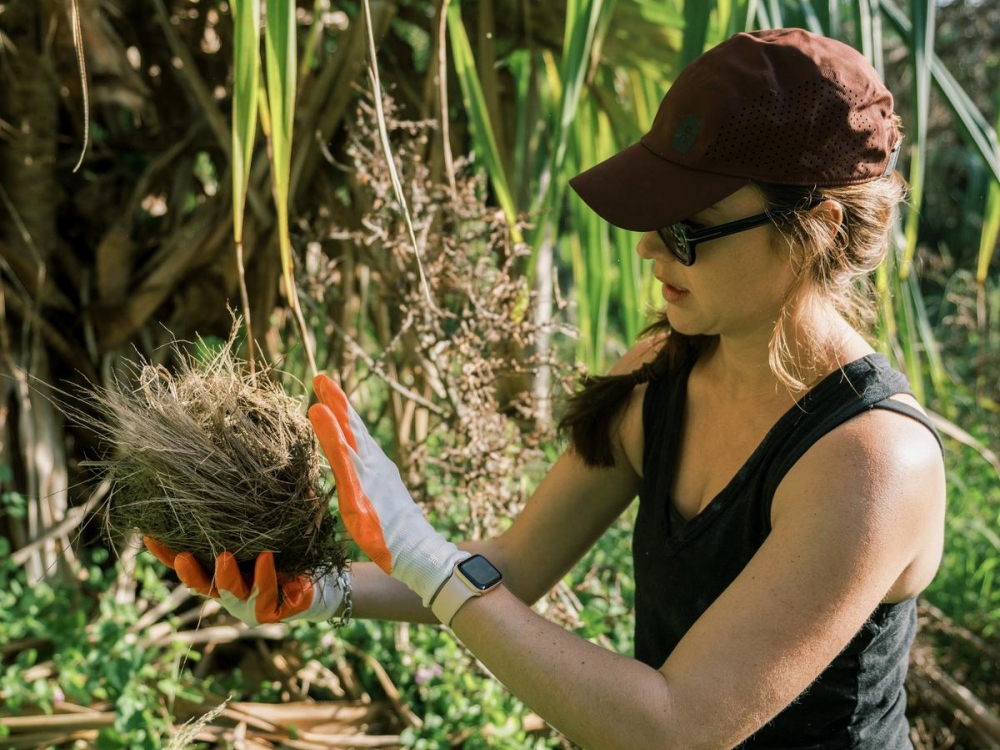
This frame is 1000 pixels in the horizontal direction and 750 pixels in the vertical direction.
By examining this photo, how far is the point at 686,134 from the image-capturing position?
1114mm

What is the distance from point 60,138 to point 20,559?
0.90 m

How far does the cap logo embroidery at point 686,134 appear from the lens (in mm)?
1104

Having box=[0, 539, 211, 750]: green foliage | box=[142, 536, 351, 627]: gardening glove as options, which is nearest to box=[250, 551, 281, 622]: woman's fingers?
box=[142, 536, 351, 627]: gardening glove

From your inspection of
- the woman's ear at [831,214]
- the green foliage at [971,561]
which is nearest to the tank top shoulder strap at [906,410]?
the woman's ear at [831,214]

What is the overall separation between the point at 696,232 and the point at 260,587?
0.66 m

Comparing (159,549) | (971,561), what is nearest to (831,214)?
(159,549)

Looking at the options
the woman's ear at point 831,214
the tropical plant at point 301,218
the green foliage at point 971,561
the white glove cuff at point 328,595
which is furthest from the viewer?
the green foliage at point 971,561

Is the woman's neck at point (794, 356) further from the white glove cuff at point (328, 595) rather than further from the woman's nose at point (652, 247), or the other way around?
the white glove cuff at point (328, 595)

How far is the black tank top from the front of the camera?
1159mm

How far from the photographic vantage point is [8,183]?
2.12 meters

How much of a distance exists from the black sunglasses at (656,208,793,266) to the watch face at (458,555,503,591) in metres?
0.41

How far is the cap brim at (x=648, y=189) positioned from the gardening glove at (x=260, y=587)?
0.57 m

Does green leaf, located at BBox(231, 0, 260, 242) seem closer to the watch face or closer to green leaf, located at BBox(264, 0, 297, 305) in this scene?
green leaf, located at BBox(264, 0, 297, 305)

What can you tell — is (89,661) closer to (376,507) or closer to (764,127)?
(376,507)
